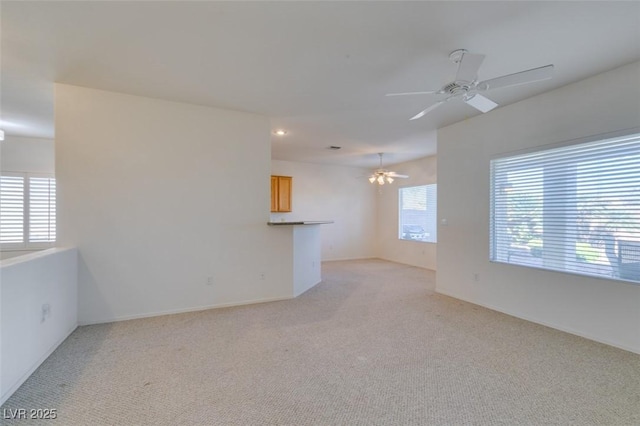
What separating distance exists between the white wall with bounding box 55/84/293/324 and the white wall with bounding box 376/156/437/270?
4.12 m

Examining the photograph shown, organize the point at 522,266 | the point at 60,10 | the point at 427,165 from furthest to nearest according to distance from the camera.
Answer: the point at 427,165 < the point at 522,266 < the point at 60,10

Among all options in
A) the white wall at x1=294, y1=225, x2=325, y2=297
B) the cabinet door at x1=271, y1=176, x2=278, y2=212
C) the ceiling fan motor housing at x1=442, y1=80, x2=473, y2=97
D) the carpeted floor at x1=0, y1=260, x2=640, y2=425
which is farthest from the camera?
the cabinet door at x1=271, y1=176, x2=278, y2=212

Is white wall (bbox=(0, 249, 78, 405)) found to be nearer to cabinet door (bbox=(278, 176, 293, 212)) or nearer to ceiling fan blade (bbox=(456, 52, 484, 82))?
ceiling fan blade (bbox=(456, 52, 484, 82))

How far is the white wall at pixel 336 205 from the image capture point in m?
7.69

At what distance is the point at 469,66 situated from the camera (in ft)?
7.27

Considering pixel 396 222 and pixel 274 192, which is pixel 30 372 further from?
pixel 396 222

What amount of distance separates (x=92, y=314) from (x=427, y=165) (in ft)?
22.9

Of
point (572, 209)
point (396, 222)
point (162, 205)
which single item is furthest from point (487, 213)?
point (162, 205)

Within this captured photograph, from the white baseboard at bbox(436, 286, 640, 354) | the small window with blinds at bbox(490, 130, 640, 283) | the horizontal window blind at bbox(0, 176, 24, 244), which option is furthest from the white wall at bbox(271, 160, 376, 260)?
the horizontal window blind at bbox(0, 176, 24, 244)

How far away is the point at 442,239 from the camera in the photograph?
4809 mm

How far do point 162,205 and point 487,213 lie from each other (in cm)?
445

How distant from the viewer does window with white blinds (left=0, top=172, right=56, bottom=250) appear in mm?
4953

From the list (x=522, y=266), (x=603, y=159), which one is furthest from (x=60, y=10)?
(x=522, y=266)

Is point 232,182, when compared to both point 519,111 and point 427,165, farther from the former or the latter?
point 427,165
